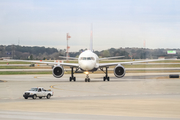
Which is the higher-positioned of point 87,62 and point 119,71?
point 87,62

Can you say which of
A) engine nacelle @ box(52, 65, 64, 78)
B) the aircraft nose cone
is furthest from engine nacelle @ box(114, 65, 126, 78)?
engine nacelle @ box(52, 65, 64, 78)

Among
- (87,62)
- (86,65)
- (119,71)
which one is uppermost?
(87,62)

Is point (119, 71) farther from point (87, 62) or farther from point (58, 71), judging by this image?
point (58, 71)

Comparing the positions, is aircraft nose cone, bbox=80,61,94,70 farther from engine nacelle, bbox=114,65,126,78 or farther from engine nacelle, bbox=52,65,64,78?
engine nacelle, bbox=114,65,126,78

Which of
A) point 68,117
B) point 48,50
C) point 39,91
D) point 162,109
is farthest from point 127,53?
point 68,117

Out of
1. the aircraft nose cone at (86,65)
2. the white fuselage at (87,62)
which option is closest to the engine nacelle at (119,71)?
the white fuselage at (87,62)

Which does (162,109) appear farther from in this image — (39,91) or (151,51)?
(151,51)

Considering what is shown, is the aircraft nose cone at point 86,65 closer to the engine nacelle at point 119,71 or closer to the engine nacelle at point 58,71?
the engine nacelle at point 58,71

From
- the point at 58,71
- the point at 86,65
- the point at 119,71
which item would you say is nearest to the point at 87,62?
the point at 86,65

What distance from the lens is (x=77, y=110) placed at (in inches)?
818

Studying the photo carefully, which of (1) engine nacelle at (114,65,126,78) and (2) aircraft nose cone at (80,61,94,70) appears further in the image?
(1) engine nacelle at (114,65,126,78)

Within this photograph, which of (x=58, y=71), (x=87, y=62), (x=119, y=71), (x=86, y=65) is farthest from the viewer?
(x=119, y=71)

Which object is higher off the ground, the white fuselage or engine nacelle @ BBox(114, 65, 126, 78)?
the white fuselage

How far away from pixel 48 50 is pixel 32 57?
4.63 meters
